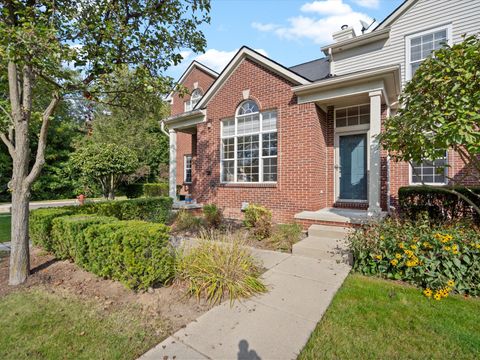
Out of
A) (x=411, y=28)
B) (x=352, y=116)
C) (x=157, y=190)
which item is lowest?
(x=157, y=190)

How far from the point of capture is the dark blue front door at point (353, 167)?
7.94 metres

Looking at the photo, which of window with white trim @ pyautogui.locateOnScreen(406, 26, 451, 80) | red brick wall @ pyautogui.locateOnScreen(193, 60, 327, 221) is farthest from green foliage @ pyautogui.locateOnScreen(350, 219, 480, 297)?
window with white trim @ pyautogui.locateOnScreen(406, 26, 451, 80)

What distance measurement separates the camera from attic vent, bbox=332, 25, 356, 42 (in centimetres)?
1032

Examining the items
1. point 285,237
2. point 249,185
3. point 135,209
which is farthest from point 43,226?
point 249,185

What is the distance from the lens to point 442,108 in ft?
13.3

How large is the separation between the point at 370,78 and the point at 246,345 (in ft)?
22.0

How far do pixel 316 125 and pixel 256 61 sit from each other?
3.10 m

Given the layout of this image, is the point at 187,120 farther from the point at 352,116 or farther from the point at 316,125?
the point at 352,116

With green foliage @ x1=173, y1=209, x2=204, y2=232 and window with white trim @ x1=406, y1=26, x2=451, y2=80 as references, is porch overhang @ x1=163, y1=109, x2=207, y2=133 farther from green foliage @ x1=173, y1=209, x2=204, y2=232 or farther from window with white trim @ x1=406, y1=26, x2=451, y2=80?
window with white trim @ x1=406, y1=26, x2=451, y2=80

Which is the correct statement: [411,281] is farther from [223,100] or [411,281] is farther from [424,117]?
[223,100]

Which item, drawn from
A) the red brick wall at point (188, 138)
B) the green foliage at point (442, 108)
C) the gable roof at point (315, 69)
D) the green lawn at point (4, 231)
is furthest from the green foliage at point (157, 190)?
the green foliage at point (442, 108)

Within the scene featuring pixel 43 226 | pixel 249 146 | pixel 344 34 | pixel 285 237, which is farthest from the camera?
pixel 344 34

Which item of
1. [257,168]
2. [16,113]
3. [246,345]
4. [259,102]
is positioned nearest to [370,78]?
[259,102]

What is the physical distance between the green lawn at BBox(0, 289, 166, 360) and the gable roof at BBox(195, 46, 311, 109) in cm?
720
